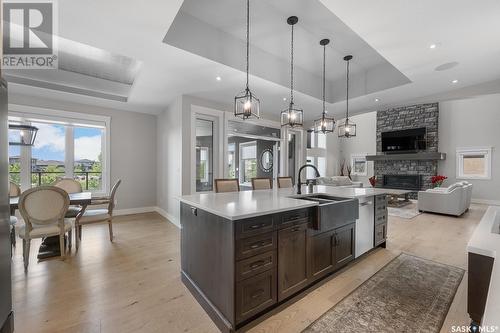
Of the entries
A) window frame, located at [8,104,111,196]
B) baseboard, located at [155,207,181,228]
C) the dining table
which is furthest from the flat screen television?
the dining table

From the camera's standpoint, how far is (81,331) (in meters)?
1.67

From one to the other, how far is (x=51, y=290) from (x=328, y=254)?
2.91 m

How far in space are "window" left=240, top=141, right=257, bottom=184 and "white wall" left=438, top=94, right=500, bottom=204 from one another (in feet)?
23.3

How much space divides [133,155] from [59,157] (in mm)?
1475

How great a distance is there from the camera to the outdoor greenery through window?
4355 millimetres

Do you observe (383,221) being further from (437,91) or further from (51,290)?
(51,290)

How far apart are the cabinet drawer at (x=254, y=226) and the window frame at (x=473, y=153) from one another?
943cm

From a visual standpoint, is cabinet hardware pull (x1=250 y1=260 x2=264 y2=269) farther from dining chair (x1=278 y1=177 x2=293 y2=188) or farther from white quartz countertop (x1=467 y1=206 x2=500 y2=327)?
dining chair (x1=278 y1=177 x2=293 y2=188)

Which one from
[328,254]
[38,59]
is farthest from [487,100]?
[38,59]

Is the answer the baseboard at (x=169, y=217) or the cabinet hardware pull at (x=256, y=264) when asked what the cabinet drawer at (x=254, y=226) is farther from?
the baseboard at (x=169, y=217)

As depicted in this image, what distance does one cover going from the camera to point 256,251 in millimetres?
1689

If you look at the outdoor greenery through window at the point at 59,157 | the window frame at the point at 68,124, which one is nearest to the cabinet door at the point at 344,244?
the window frame at the point at 68,124

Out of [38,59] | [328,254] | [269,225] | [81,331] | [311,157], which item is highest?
[38,59]

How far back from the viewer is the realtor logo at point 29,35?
7.32 ft
